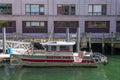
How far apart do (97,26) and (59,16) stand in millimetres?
6870

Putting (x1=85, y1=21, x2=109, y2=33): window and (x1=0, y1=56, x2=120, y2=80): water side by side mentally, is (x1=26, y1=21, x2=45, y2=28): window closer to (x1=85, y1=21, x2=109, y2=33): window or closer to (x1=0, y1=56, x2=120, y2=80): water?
(x1=85, y1=21, x2=109, y2=33): window

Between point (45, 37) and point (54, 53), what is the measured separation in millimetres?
15604

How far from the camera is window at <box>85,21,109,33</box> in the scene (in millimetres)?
60375

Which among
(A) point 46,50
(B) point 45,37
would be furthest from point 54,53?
(B) point 45,37

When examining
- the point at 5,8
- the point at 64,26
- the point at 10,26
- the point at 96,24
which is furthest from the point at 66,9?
the point at 5,8

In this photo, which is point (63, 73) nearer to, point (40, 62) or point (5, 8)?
point (40, 62)

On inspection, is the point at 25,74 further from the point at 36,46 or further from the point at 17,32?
the point at 17,32

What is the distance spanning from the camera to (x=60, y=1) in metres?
60.9

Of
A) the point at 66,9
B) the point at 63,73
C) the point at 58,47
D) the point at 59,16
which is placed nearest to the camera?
the point at 63,73

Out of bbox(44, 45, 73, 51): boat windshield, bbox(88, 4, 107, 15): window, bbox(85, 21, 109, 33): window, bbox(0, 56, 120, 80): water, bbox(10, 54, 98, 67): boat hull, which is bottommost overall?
bbox(0, 56, 120, 80): water

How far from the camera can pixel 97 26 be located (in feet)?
199

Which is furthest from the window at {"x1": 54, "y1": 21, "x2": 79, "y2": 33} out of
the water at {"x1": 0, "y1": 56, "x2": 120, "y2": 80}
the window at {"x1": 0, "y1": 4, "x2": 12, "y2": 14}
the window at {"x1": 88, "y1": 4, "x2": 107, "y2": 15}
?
the water at {"x1": 0, "y1": 56, "x2": 120, "y2": 80}

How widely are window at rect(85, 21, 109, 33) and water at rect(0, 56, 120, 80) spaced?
17.8 m

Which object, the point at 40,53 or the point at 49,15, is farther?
the point at 49,15
